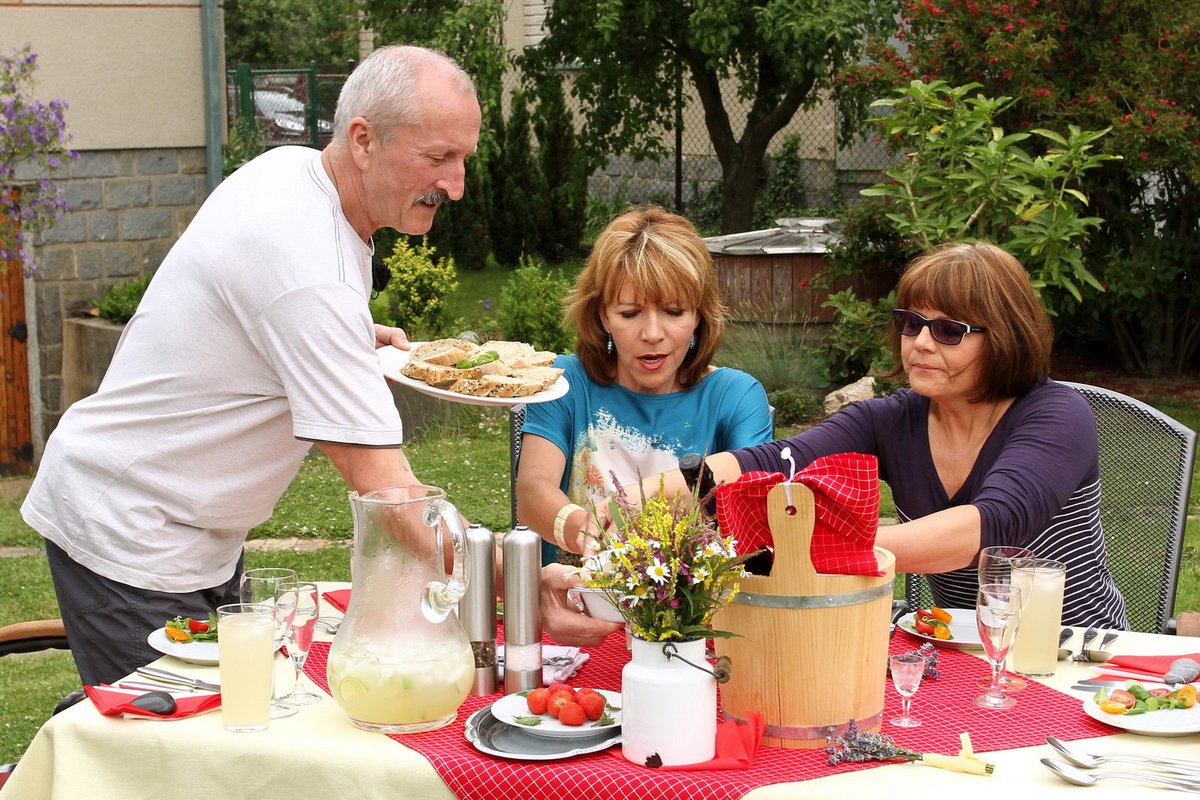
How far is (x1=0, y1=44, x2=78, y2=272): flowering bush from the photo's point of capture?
338 inches

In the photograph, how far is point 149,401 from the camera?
2.54m

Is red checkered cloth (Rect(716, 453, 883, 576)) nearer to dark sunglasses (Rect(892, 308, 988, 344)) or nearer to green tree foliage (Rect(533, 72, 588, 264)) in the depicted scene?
dark sunglasses (Rect(892, 308, 988, 344))

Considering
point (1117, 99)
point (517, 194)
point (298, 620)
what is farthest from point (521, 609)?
point (517, 194)

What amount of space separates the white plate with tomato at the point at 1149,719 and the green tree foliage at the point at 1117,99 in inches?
266

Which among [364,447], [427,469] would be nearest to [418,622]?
[364,447]

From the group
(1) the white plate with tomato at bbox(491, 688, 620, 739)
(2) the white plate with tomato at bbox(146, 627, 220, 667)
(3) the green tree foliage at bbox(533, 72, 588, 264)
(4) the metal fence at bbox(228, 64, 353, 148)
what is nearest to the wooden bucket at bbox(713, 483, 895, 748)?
(1) the white plate with tomato at bbox(491, 688, 620, 739)

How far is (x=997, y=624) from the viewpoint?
2.17 meters

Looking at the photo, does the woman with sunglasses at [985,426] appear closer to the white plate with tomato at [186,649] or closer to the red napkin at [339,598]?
the red napkin at [339,598]

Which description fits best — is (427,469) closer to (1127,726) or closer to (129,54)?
(129,54)

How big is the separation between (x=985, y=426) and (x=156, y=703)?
5.95 ft

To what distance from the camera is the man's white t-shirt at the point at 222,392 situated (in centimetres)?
229

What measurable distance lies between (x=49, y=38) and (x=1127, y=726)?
8.62m

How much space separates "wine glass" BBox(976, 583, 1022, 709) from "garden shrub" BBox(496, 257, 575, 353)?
6.70 metres

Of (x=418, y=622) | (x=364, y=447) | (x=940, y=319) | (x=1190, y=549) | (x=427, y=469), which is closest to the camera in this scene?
(x=418, y=622)
